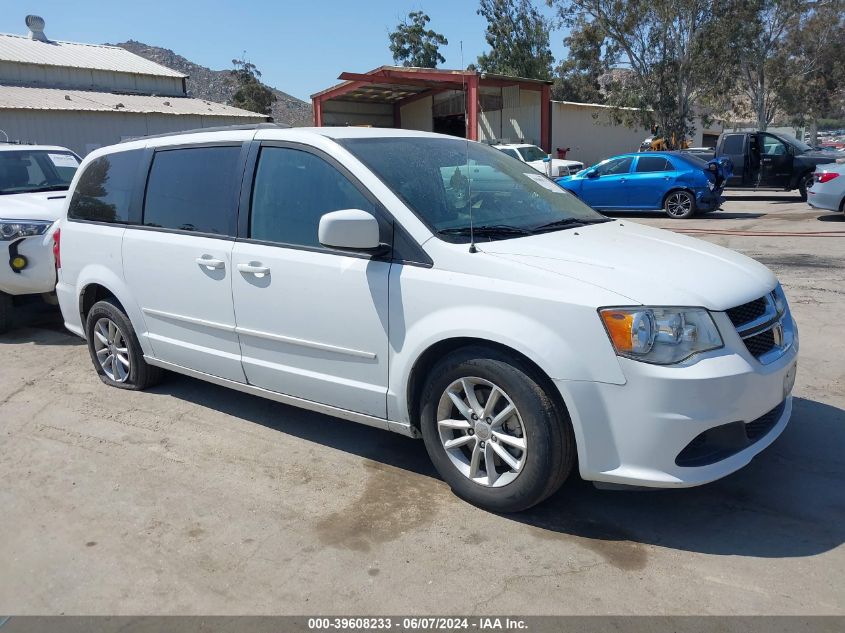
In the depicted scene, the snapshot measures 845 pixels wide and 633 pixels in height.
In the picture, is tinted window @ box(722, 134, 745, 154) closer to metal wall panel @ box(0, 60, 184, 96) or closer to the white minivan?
the white minivan

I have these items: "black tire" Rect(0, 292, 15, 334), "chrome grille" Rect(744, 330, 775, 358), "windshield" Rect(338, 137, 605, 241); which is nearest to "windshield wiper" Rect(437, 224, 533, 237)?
"windshield" Rect(338, 137, 605, 241)

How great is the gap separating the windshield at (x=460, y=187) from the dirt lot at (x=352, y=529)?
1440mm

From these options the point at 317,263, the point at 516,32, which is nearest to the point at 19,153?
the point at 317,263

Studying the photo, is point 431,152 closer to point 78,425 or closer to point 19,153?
point 78,425

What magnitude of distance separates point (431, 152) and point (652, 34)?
28.6m

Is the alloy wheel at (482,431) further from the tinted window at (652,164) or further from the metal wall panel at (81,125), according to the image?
the metal wall panel at (81,125)

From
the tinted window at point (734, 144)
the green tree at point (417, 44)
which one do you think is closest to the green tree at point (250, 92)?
the green tree at point (417, 44)

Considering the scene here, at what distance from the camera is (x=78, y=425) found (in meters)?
4.89

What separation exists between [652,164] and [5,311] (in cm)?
1352

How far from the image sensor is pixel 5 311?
24.8 feet

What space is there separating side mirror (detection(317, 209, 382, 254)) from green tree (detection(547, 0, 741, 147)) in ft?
94.1

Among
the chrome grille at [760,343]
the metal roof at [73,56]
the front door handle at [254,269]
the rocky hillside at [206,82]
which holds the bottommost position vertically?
the chrome grille at [760,343]

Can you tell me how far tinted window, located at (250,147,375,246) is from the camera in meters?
3.96

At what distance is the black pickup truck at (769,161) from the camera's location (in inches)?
744
